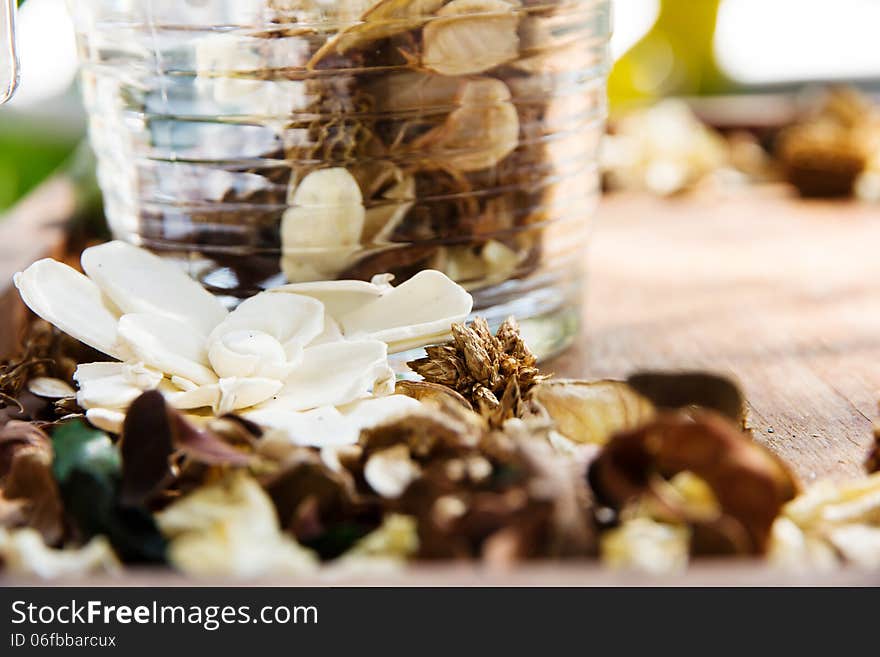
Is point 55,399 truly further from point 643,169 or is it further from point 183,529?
point 643,169

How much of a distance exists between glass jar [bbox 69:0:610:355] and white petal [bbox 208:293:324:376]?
0.03 meters

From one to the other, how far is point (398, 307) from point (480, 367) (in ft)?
0.12

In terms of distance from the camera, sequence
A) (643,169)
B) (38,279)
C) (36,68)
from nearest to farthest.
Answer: (38,279) < (643,169) < (36,68)

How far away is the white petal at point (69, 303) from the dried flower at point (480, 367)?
0.09 metres

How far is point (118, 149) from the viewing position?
37 cm

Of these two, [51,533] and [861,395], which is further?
[861,395]

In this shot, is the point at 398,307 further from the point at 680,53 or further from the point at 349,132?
the point at 680,53

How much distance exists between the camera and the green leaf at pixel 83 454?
236 millimetres

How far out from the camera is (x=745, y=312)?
1.51 feet

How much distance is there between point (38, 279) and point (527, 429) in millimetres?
158

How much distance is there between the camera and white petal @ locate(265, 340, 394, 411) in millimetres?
283

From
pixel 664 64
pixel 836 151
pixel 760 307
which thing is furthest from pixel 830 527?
pixel 664 64

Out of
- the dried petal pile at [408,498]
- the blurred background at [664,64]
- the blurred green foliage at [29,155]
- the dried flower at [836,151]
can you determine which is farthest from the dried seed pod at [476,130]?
the blurred green foliage at [29,155]
